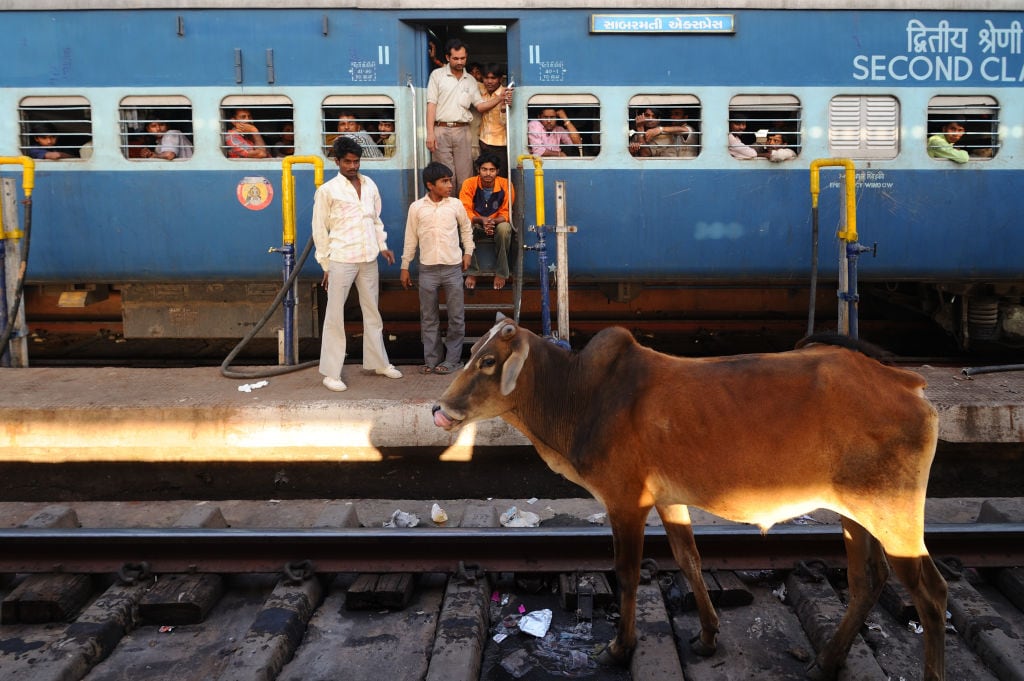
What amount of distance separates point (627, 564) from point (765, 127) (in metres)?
6.51

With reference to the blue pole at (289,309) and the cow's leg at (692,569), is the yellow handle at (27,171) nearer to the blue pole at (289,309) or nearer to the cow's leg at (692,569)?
the blue pole at (289,309)

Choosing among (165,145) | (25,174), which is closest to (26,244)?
(25,174)

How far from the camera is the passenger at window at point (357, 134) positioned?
9.04 m

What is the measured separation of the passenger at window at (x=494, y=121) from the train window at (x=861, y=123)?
3.33 metres

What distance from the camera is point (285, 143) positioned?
918 cm

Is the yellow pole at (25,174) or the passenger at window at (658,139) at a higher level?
the passenger at window at (658,139)

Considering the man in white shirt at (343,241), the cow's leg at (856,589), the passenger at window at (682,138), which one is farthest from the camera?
the passenger at window at (682,138)

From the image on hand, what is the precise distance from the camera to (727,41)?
9.05m

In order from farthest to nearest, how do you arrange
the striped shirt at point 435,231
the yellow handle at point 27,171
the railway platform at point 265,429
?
the yellow handle at point 27,171 → the striped shirt at point 435,231 → the railway platform at point 265,429

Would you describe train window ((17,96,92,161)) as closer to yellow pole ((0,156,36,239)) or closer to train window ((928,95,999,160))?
yellow pole ((0,156,36,239))

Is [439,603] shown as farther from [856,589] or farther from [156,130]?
[156,130]

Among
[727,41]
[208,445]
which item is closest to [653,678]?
[208,445]

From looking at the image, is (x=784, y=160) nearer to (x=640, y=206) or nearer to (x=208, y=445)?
(x=640, y=206)

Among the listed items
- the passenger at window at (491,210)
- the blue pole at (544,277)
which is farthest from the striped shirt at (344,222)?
the blue pole at (544,277)
